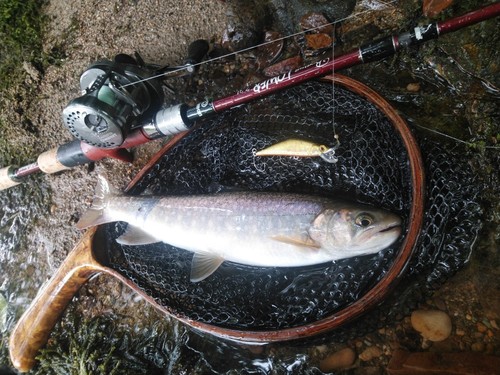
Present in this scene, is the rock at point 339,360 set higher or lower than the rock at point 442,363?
A: lower

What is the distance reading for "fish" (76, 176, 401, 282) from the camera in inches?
→ 91.7

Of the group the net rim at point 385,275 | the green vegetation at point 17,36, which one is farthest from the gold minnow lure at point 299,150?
the green vegetation at point 17,36

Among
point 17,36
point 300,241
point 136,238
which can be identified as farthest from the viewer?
point 17,36

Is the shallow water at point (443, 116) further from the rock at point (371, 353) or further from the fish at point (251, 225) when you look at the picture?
the fish at point (251, 225)

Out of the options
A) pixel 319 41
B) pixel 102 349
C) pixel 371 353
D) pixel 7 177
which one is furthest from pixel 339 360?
pixel 7 177

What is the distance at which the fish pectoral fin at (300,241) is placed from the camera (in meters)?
2.46

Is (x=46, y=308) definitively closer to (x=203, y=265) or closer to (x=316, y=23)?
(x=203, y=265)

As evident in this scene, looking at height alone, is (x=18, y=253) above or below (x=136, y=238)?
below

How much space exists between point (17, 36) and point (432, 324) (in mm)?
5105

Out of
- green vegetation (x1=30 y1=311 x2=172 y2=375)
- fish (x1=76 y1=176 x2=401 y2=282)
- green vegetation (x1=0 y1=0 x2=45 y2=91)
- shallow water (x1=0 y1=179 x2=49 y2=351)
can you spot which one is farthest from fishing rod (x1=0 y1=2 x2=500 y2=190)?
green vegetation (x1=0 y1=0 x2=45 y2=91)

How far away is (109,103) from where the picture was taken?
266cm

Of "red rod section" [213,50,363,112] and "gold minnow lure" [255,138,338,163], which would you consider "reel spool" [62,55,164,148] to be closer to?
"red rod section" [213,50,363,112]

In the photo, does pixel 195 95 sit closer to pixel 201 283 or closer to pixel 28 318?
pixel 201 283

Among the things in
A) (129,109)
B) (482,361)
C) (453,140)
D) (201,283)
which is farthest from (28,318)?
(453,140)
